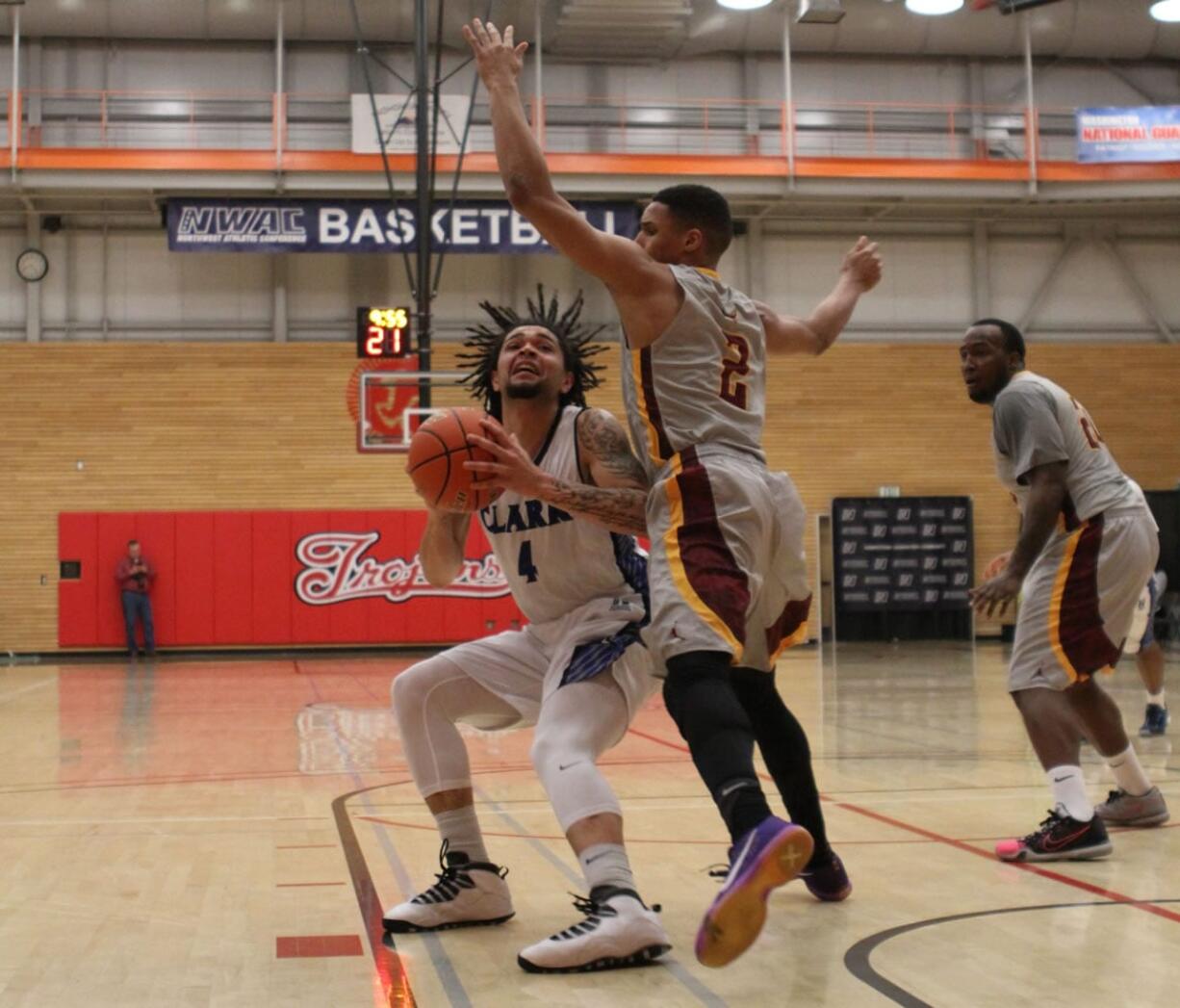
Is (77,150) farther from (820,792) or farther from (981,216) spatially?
(820,792)

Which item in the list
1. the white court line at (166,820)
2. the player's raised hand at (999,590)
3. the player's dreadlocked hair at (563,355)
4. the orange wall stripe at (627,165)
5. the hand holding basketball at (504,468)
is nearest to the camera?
the hand holding basketball at (504,468)

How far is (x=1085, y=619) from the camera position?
4.73m

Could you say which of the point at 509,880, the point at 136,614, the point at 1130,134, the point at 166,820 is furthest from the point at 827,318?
the point at 1130,134

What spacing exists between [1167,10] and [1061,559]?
1859cm

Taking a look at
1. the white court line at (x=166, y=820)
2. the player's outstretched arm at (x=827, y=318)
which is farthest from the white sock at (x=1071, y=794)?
the white court line at (x=166, y=820)

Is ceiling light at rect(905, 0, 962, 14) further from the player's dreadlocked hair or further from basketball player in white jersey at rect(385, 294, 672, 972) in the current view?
basketball player in white jersey at rect(385, 294, 672, 972)

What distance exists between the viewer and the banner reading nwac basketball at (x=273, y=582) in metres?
19.3

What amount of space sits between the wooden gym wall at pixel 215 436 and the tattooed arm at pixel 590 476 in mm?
16568

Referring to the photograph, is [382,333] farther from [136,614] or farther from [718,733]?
[718,733]

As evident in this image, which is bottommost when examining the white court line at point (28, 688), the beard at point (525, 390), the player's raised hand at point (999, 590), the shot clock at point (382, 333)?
the white court line at point (28, 688)

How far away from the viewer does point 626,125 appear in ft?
70.6

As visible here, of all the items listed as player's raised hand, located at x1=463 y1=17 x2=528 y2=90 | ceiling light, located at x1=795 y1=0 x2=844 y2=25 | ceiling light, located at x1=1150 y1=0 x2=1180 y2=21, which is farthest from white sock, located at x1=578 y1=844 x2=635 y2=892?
ceiling light, located at x1=1150 y1=0 x2=1180 y2=21

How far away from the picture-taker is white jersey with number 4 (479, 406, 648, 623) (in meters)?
3.79

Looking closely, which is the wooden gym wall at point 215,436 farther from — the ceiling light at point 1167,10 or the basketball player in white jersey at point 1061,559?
the basketball player in white jersey at point 1061,559
